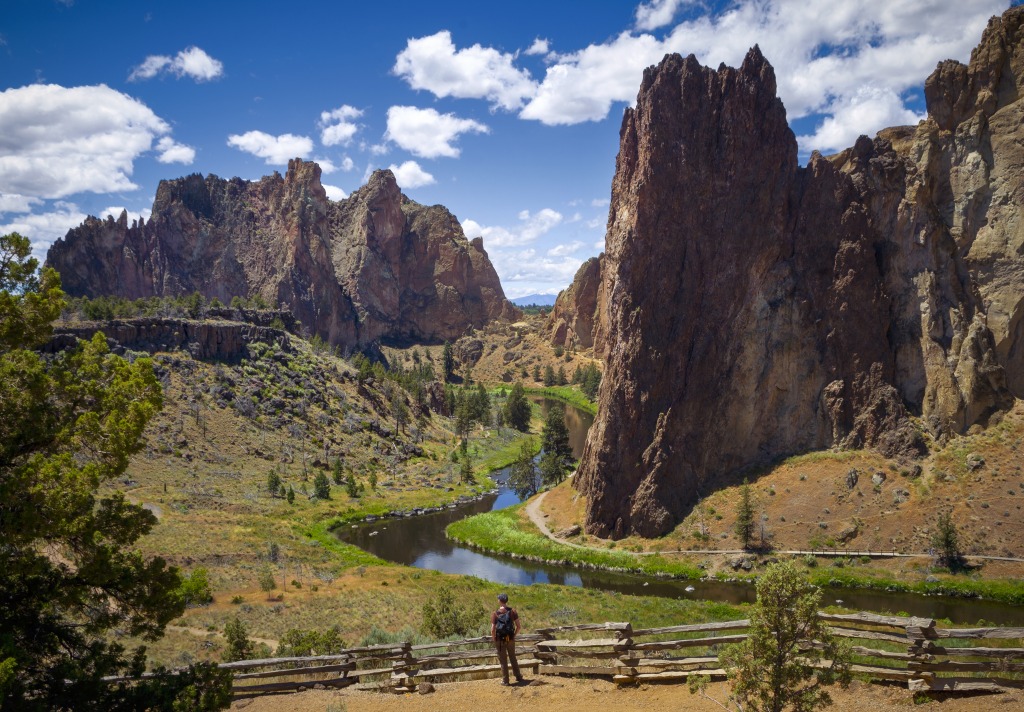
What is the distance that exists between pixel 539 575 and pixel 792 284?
37460 mm

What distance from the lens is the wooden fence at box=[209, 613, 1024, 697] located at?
13908mm

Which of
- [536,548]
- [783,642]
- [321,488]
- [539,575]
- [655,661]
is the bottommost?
[539,575]

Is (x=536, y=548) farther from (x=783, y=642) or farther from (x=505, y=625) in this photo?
(x=783, y=642)

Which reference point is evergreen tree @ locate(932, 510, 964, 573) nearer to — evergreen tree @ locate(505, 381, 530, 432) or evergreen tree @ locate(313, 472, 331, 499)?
evergreen tree @ locate(313, 472, 331, 499)

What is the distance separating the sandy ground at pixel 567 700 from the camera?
13.6 metres

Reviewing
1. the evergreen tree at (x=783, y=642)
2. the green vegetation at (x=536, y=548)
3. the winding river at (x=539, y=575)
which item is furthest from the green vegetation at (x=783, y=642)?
the green vegetation at (x=536, y=548)

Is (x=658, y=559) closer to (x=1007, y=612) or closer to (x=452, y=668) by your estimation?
(x=1007, y=612)

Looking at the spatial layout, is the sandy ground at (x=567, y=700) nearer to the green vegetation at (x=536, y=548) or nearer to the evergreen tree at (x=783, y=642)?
the evergreen tree at (x=783, y=642)

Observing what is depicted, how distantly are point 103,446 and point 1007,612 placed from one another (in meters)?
51.9

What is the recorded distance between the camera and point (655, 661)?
669 inches

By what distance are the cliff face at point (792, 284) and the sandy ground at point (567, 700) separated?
44648mm

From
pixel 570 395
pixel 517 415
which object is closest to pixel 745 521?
pixel 517 415

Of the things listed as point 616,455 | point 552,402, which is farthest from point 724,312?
point 552,402

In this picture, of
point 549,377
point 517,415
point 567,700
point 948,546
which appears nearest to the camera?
point 567,700
